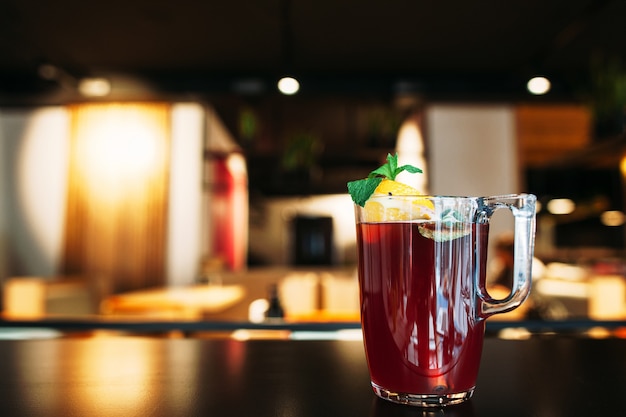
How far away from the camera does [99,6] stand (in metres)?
4.09

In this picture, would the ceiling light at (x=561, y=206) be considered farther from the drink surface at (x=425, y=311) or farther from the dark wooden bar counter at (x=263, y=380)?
the drink surface at (x=425, y=311)

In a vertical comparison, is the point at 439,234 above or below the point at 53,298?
above

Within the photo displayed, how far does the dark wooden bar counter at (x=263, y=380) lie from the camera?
18.3 inches

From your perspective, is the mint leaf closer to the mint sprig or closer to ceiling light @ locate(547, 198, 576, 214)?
the mint sprig

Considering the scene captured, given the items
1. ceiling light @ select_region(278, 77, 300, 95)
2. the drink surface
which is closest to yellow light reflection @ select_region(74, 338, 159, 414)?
the drink surface

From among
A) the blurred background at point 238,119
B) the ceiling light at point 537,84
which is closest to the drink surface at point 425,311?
the blurred background at point 238,119

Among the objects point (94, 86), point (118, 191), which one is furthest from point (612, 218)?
point (94, 86)

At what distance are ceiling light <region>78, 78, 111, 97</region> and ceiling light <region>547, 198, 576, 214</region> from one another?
24.0 ft

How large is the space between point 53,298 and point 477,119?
4.56 metres

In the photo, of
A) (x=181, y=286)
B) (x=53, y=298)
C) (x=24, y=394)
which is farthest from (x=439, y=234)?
(x=181, y=286)

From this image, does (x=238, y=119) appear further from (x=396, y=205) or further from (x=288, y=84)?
(x=396, y=205)

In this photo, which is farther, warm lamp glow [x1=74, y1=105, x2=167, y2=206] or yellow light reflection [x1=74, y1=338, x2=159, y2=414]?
warm lamp glow [x1=74, y1=105, x2=167, y2=206]

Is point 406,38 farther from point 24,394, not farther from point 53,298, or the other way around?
point 24,394

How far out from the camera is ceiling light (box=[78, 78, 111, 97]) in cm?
545
